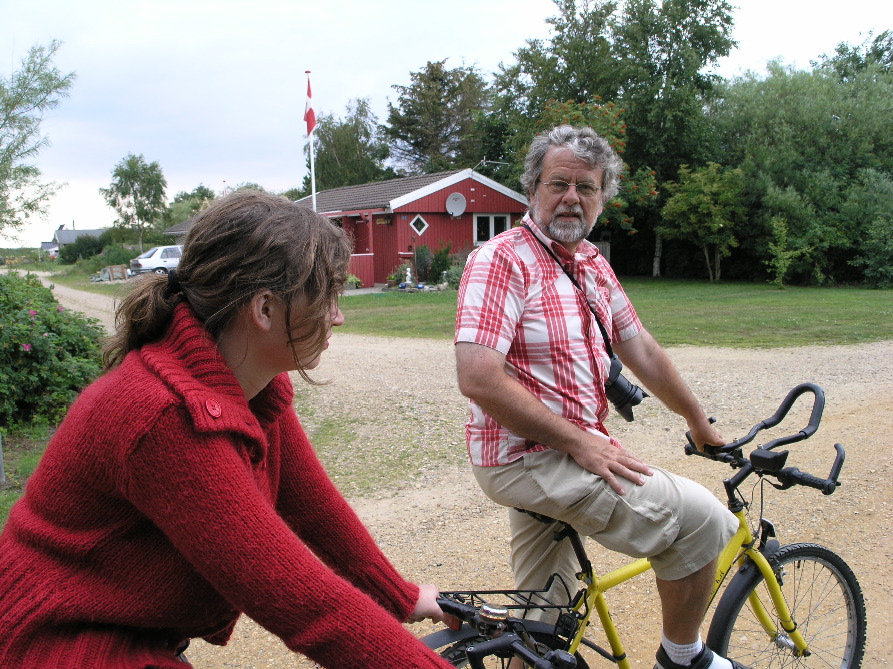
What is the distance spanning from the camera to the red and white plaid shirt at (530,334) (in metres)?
2.21

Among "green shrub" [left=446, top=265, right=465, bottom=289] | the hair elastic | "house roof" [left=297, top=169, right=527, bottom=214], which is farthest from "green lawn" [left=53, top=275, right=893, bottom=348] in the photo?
the hair elastic

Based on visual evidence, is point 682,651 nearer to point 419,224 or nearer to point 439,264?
point 439,264

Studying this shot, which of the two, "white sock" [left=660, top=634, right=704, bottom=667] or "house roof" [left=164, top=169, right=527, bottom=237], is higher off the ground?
"house roof" [left=164, top=169, right=527, bottom=237]

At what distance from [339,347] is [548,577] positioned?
937 centimetres

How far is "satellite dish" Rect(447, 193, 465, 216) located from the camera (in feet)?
84.3

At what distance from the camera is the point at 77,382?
21.9ft

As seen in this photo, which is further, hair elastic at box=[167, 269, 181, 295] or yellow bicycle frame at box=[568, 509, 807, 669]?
yellow bicycle frame at box=[568, 509, 807, 669]

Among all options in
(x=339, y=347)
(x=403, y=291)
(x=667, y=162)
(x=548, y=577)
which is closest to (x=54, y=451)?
(x=548, y=577)

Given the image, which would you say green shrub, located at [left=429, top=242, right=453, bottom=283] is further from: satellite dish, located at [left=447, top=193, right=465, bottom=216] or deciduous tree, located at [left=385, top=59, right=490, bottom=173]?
deciduous tree, located at [left=385, top=59, right=490, bottom=173]

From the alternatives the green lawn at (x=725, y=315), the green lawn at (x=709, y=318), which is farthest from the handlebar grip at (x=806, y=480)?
the green lawn at (x=725, y=315)

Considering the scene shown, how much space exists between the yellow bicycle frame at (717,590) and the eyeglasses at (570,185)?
1240 mm

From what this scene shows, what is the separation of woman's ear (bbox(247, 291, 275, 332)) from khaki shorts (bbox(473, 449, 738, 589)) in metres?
1.09

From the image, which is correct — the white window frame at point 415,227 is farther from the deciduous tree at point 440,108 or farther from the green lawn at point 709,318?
the deciduous tree at point 440,108

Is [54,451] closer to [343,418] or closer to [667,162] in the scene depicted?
[343,418]
